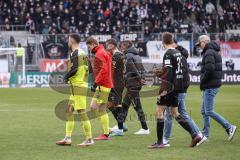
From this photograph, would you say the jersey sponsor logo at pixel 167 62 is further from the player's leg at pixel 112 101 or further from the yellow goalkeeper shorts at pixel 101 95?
the player's leg at pixel 112 101

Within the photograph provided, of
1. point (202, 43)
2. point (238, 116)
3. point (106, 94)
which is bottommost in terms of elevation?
point (238, 116)

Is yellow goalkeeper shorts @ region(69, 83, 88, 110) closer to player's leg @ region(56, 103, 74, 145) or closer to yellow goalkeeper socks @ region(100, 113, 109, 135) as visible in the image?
player's leg @ region(56, 103, 74, 145)

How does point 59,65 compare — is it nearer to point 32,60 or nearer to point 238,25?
point 32,60

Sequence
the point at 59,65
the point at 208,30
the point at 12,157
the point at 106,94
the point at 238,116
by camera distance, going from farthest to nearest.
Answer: the point at 208,30
the point at 59,65
the point at 238,116
the point at 106,94
the point at 12,157

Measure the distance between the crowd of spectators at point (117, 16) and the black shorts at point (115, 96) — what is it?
81.0 ft

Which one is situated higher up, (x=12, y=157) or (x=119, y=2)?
(x=119, y=2)

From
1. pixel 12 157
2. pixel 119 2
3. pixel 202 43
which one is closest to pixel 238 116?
pixel 202 43

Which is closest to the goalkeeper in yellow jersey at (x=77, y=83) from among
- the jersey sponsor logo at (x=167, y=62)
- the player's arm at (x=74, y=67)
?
the player's arm at (x=74, y=67)

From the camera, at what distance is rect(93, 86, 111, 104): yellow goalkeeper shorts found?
12828 mm

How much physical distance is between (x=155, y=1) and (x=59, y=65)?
10.4 metres

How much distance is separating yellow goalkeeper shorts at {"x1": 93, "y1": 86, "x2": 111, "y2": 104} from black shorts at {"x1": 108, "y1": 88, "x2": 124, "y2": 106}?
607 mm

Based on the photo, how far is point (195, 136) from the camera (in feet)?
38.0

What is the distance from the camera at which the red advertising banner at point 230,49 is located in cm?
3753

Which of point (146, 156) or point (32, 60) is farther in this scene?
point (32, 60)
